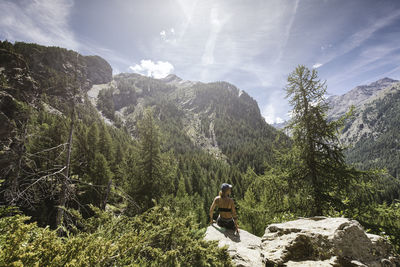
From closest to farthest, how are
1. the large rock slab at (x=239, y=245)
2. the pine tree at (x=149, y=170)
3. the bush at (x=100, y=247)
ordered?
the bush at (x=100, y=247) < the large rock slab at (x=239, y=245) < the pine tree at (x=149, y=170)

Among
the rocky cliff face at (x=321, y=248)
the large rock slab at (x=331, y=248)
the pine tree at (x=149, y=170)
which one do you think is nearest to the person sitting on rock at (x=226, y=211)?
the rocky cliff face at (x=321, y=248)

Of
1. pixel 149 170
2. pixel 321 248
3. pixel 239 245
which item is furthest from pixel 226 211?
pixel 149 170

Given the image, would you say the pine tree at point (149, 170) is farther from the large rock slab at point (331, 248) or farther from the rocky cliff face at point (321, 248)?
the large rock slab at point (331, 248)

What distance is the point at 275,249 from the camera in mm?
4387

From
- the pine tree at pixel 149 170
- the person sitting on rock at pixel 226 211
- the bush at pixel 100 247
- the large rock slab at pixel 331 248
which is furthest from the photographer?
the pine tree at pixel 149 170

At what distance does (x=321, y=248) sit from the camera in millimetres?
3861

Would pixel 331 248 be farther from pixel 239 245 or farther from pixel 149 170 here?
pixel 149 170

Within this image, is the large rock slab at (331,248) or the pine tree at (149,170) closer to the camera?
the large rock slab at (331,248)

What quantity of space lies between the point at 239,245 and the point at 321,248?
2.21m

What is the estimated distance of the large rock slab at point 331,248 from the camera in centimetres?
362

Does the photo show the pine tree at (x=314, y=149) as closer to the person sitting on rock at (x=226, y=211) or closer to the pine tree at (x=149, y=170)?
the person sitting on rock at (x=226, y=211)

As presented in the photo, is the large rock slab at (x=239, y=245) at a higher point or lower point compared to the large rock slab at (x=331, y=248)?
lower

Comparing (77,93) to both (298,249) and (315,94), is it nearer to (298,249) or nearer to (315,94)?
(298,249)

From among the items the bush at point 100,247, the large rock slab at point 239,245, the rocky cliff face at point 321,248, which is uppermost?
the bush at point 100,247
